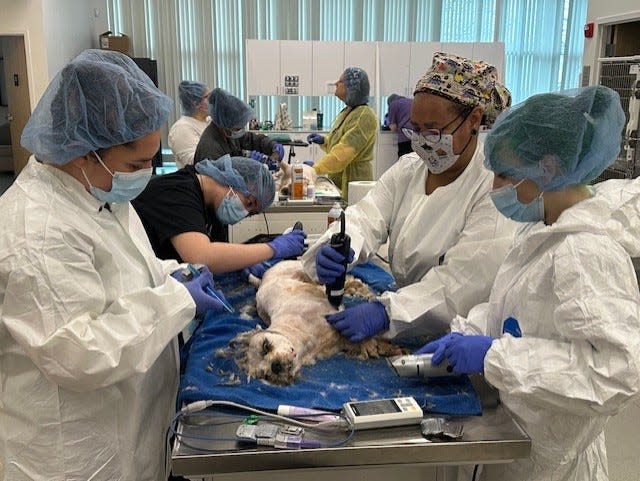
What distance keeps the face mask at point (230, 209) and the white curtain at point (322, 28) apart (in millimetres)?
5884

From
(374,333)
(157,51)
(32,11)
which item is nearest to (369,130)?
(374,333)

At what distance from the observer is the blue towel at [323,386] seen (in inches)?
48.4

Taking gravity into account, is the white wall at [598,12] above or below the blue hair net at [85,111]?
above

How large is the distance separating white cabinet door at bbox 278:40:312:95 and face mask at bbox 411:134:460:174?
5413mm

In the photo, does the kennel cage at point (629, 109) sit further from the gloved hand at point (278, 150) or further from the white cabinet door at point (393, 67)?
the white cabinet door at point (393, 67)

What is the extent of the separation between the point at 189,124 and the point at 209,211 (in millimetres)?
2353

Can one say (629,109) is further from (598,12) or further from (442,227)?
(442,227)

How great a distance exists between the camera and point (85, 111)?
1.22 meters

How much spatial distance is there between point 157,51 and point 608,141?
7664 mm

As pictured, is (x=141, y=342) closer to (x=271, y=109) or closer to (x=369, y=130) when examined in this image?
(x=369, y=130)

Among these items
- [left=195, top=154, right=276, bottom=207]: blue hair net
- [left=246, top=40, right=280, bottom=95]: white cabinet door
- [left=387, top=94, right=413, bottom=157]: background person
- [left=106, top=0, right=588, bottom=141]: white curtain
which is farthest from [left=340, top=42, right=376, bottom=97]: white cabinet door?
[left=195, top=154, right=276, bottom=207]: blue hair net

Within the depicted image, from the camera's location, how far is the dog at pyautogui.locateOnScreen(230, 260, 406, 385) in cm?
133

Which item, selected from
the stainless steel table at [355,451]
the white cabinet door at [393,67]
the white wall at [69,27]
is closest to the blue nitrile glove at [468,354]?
the stainless steel table at [355,451]

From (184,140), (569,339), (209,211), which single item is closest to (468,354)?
(569,339)
